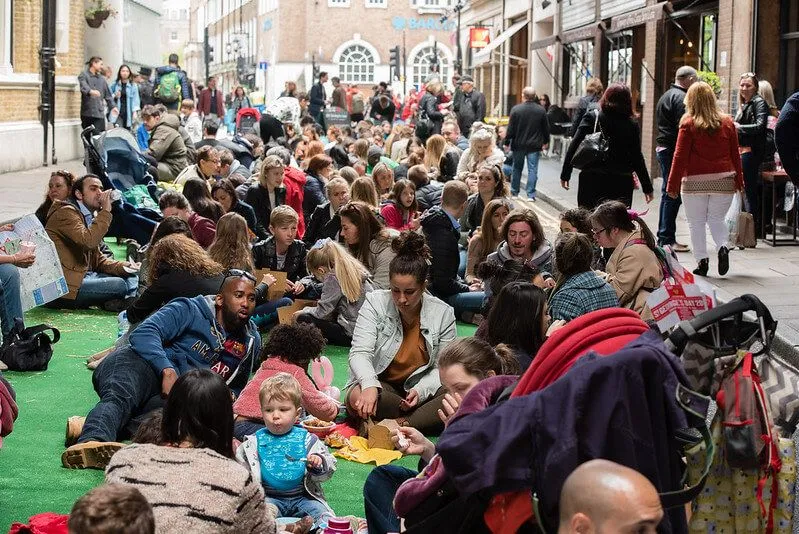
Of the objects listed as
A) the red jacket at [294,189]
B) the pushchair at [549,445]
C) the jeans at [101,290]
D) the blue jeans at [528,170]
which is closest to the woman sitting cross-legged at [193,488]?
the pushchair at [549,445]

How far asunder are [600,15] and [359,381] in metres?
22.2

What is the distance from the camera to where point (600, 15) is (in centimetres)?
2850

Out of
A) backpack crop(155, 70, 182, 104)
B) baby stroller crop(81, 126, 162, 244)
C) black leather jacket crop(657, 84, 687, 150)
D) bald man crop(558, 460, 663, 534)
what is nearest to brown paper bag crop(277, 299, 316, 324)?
baby stroller crop(81, 126, 162, 244)

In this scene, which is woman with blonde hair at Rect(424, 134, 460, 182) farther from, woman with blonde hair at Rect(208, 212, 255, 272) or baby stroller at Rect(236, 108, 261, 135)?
baby stroller at Rect(236, 108, 261, 135)

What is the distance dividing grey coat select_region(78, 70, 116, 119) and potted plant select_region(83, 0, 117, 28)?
434 cm

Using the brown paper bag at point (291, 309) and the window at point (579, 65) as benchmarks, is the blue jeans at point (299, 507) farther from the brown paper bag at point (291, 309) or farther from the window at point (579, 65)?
the window at point (579, 65)

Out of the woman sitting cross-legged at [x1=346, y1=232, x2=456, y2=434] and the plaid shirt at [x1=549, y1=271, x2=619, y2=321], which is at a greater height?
the plaid shirt at [x1=549, y1=271, x2=619, y2=321]

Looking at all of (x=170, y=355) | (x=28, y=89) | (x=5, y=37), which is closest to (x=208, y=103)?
(x=28, y=89)

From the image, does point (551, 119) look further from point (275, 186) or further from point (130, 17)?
point (130, 17)

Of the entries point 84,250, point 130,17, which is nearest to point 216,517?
point 84,250

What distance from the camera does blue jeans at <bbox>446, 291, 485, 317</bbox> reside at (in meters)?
11.3

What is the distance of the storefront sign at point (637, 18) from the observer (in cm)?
2244

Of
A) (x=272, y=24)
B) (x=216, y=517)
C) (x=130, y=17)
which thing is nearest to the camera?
(x=216, y=517)

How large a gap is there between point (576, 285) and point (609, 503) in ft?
15.7
